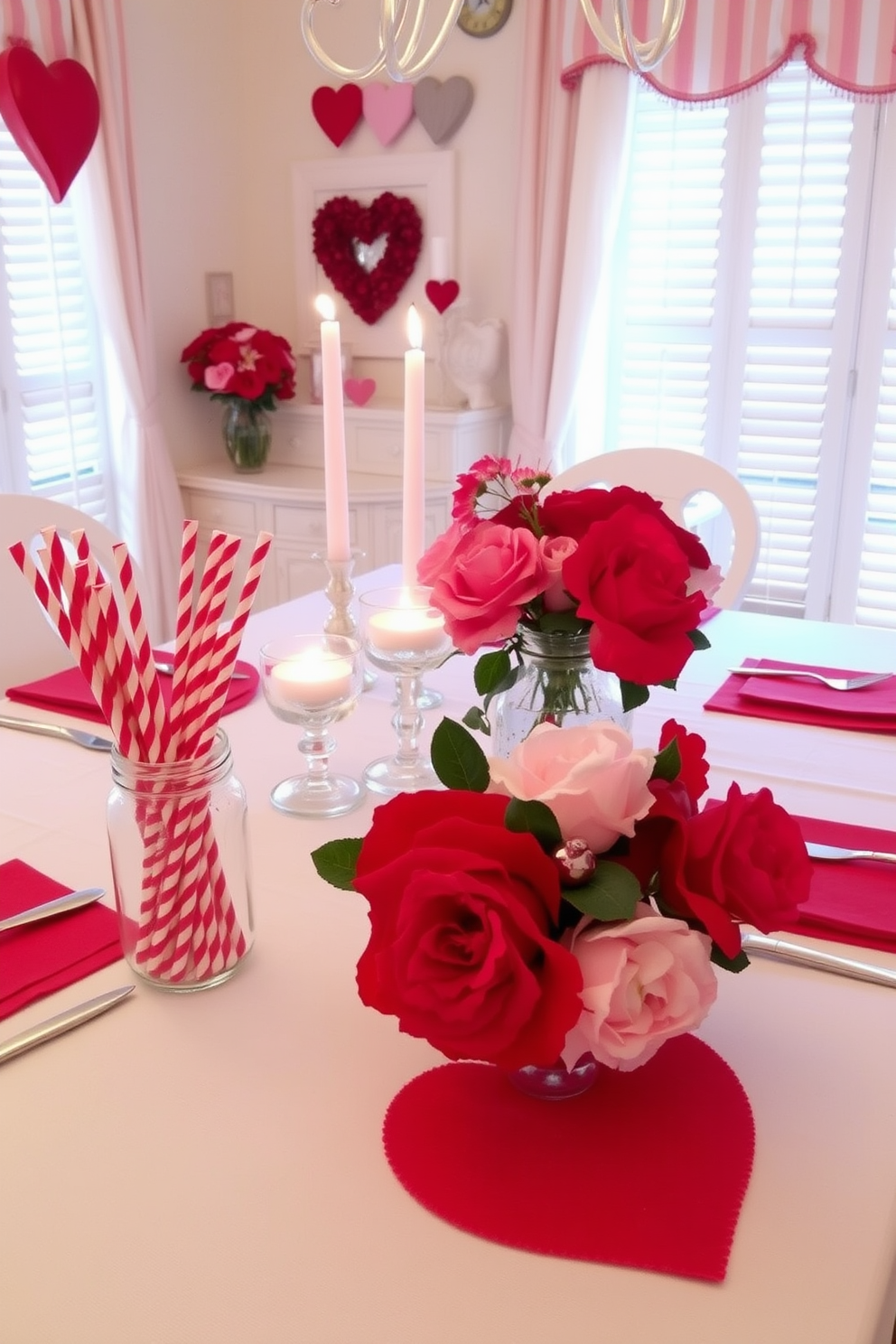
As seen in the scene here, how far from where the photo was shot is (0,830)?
1.11m

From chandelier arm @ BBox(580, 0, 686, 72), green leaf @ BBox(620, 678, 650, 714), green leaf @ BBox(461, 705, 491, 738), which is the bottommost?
green leaf @ BBox(461, 705, 491, 738)

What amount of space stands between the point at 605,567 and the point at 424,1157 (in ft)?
1.36

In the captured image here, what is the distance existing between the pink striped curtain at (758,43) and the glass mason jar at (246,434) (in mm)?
1212

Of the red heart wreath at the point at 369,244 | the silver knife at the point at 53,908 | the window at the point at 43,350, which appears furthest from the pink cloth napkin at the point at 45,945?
the red heart wreath at the point at 369,244

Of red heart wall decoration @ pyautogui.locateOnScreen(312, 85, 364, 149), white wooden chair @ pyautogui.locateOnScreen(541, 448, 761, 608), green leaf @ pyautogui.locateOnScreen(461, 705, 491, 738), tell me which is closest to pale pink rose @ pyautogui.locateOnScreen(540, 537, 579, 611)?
green leaf @ pyautogui.locateOnScreen(461, 705, 491, 738)

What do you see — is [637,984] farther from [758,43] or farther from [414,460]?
[758,43]

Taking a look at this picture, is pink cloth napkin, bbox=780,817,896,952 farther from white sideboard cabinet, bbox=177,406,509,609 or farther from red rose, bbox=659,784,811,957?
white sideboard cabinet, bbox=177,406,509,609

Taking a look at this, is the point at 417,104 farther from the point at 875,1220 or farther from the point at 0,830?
the point at 875,1220

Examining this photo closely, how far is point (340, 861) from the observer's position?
2.32 feet

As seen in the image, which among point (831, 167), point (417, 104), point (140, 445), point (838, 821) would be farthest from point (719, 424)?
A: point (838, 821)

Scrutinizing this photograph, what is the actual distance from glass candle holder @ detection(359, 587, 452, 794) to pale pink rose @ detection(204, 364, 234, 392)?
211 centimetres

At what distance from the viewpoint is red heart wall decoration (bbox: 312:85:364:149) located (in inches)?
126

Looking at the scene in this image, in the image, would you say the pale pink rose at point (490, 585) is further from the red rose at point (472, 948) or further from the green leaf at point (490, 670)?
the red rose at point (472, 948)

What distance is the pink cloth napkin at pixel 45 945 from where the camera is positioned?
2.83 ft
